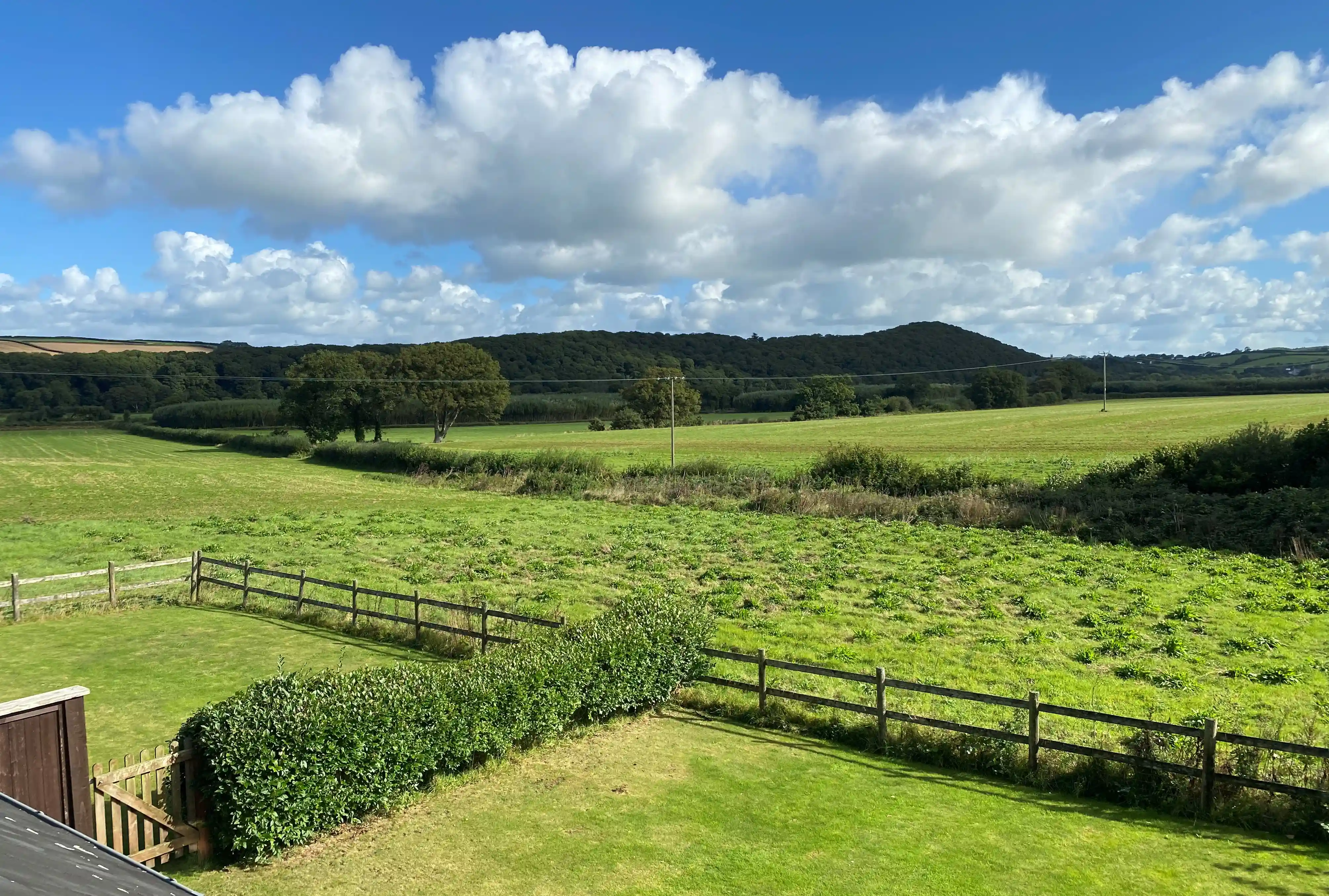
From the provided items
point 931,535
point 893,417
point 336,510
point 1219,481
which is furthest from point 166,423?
point 1219,481

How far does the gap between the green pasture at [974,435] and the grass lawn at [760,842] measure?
3863 centimetres

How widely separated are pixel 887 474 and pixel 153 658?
119 feet

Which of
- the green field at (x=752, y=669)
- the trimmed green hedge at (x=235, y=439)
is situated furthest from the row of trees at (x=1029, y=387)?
the green field at (x=752, y=669)

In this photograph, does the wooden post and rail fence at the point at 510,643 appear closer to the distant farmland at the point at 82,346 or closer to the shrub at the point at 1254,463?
the shrub at the point at 1254,463

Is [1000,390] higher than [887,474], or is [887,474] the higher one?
[1000,390]

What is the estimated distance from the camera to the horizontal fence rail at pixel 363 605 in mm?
18109

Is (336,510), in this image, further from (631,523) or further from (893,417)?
(893,417)

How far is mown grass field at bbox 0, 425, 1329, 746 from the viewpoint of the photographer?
670 inches

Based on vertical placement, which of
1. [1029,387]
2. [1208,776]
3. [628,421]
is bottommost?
[1208,776]

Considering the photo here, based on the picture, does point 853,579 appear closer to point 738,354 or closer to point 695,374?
point 695,374

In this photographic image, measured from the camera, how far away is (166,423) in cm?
11331

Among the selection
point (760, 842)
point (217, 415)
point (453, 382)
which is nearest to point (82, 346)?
point (217, 415)

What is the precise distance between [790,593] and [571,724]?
12035mm

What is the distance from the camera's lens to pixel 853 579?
26.8m
